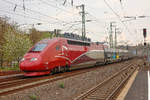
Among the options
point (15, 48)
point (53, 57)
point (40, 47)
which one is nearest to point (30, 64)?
point (40, 47)

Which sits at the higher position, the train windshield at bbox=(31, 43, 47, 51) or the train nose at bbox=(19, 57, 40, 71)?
the train windshield at bbox=(31, 43, 47, 51)

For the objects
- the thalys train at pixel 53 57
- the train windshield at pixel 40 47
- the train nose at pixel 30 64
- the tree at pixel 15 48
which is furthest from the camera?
the tree at pixel 15 48

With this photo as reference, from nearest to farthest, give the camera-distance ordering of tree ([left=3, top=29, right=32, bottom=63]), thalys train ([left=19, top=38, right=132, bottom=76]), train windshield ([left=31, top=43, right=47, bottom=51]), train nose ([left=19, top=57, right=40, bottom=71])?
train nose ([left=19, top=57, right=40, bottom=71]) < thalys train ([left=19, top=38, right=132, bottom=76]) < train windshield ([left=31, top=43, right=47, bottom=51]) < tree ([left=3, top=29, right=32, bottom=63])

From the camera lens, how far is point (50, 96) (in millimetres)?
9312

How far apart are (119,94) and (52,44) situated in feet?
26.6

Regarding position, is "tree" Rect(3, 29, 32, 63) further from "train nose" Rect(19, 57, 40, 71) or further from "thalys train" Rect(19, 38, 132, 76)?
"train nose" Rect(19, 57, 40, 71)

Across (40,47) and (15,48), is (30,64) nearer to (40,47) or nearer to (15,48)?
(40,47)

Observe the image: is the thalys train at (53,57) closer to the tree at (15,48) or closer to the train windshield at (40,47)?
the train windshield at (40,47)

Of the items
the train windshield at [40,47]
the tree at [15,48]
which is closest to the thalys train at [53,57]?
the train windshield at [40,47]

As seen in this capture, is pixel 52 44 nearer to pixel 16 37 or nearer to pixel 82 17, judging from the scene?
pixel 16 37

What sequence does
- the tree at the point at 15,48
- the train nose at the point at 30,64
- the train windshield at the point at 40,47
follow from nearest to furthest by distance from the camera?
the train nose at the point at 30,64 < the train windshield at the point at 40,47 < the tree at the point at 15,48

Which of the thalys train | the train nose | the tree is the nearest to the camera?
the train nose

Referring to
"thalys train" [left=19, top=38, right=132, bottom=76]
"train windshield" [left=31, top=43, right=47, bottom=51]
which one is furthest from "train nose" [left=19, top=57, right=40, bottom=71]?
"train windshield" [left=31, top=43, right=47, bottom=51]

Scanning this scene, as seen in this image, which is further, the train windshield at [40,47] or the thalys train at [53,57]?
Answer: the train windshield at [40,47]
